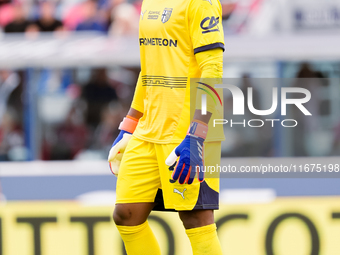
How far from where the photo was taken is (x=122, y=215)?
2.41 meters

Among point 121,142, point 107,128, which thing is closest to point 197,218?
point 121,142

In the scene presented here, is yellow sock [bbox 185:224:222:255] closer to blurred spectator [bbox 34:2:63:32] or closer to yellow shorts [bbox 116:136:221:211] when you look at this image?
Answer: yellow shorts [bbox 116:136:221:211]

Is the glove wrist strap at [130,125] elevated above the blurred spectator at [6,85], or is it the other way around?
the blurred spectator at [6,85]

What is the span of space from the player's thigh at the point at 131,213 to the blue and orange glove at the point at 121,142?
0.97 feet

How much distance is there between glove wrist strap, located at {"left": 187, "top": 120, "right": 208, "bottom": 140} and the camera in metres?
2.20

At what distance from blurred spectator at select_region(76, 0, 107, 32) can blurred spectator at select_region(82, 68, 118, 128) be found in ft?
2.53

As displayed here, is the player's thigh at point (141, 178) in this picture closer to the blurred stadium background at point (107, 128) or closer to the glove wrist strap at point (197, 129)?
the glove wrist strap at point (197, 129)

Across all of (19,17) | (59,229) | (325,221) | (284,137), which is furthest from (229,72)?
(19,17)

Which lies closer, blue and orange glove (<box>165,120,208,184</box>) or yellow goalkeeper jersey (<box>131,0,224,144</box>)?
blue and orange glove (<box>165,120,208,184</box>)

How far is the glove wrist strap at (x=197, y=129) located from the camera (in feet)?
7.22

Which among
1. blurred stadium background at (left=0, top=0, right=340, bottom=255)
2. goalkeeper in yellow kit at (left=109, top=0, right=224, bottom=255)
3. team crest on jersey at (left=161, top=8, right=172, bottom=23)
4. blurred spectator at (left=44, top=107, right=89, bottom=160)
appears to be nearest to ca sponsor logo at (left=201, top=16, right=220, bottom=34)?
goalkeeper in yellow kit at (left=109, top=0, right=224, bottom=255)

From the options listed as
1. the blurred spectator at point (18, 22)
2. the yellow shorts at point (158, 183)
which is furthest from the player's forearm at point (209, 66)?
→ the blurred spectator at point (18, 22)

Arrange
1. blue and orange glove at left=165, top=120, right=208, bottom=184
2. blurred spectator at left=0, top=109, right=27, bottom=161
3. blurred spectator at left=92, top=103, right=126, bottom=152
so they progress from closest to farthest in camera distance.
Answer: blue and orange glove at left=165, top=120, right=208, bottom=184, blurred spectator at left=0, top=109, right=27, bottom=161, blurred spectator at left=92, top=103, right=126, bottom=152

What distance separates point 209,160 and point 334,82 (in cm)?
295
